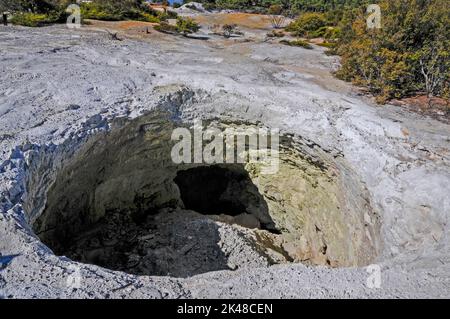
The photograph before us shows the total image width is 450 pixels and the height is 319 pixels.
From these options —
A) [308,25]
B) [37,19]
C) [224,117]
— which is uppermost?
[308,25]

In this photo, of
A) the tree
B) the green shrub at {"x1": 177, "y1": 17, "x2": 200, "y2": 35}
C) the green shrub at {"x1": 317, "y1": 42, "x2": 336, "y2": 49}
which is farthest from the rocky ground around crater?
the tree

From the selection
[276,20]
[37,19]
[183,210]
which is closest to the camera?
[183,210]

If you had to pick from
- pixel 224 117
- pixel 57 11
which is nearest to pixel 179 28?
pixel 57 11

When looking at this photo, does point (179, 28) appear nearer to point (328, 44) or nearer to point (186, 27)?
point (186, 27)

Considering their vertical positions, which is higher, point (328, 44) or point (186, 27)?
point (186, 27)

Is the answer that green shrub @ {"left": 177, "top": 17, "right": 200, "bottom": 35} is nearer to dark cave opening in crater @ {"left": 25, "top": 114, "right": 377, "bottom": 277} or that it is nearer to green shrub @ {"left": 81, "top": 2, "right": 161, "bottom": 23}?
green shrub @ {"left": 81, "top": 2, "right": 161, "bottom": 23}

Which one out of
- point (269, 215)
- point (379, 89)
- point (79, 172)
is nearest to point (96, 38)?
point (79, 172)

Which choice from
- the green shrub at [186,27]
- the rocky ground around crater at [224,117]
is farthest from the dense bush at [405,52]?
the green shrub at [186,27]

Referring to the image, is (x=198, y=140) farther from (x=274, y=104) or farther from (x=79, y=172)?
(x=79, y=172)
